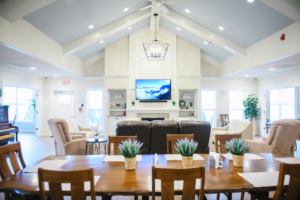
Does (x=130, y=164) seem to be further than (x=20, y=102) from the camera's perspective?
No

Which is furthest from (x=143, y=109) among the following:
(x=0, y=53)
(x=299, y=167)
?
(x=299, y=167)

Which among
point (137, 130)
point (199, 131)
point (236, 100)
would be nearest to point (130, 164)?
point (137, 130)

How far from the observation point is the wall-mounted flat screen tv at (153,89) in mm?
7164

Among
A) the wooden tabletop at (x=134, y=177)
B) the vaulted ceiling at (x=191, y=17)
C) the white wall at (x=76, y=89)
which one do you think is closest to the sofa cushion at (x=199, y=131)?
the wooden tabletop at (x=134, y=177)

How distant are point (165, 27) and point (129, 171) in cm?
669

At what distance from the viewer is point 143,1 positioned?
216 inches

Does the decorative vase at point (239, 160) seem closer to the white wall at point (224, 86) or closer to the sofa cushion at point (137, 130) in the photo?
the sofa cushion at point (137, 130)

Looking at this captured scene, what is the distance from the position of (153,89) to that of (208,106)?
102 inches

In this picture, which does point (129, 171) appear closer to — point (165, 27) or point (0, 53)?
point (0, 53)

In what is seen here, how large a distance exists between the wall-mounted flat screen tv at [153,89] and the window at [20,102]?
18.0ft

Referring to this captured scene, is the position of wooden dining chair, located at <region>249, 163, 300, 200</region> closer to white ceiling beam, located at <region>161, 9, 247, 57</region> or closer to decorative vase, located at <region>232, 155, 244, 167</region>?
decorative vase, located at <region>232, 155, 244, 167</region>

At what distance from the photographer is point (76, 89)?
768cm

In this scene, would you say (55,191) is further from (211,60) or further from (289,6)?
(211,60)

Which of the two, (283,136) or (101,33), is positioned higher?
(101,33)
